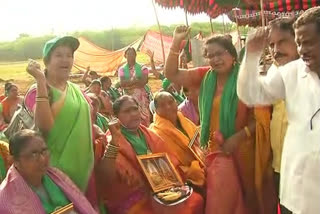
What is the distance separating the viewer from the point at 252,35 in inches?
102

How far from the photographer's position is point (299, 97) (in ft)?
8.25

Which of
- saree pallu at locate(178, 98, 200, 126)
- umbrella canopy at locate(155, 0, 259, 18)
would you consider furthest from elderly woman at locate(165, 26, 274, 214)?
umbrella canopy at locate(155, 0, 259, 18)

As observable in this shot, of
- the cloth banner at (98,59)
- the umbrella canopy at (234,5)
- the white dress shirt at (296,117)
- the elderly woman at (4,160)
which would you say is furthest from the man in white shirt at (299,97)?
the cloth banner at (98,59)

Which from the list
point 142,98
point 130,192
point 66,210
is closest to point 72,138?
point 66,210

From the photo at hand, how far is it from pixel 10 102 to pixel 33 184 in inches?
203

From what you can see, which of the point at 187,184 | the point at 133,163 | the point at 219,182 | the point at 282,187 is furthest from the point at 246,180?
the point at 282,187

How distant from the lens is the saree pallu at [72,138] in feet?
11.2

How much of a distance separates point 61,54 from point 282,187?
5.79 ft

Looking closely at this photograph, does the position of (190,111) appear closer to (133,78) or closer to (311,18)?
(133,78)

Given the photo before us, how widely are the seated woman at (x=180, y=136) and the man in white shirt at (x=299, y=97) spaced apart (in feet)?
4.80

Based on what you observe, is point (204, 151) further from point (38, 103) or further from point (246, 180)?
point (38, 103)

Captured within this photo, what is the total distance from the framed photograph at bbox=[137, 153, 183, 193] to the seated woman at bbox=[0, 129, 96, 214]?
0.64 meters

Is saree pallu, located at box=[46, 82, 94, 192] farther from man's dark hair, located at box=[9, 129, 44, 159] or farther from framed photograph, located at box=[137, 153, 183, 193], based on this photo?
framed photograph, located at box=[137, 153, 183, 193]

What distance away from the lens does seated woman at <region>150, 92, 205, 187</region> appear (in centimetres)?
407
